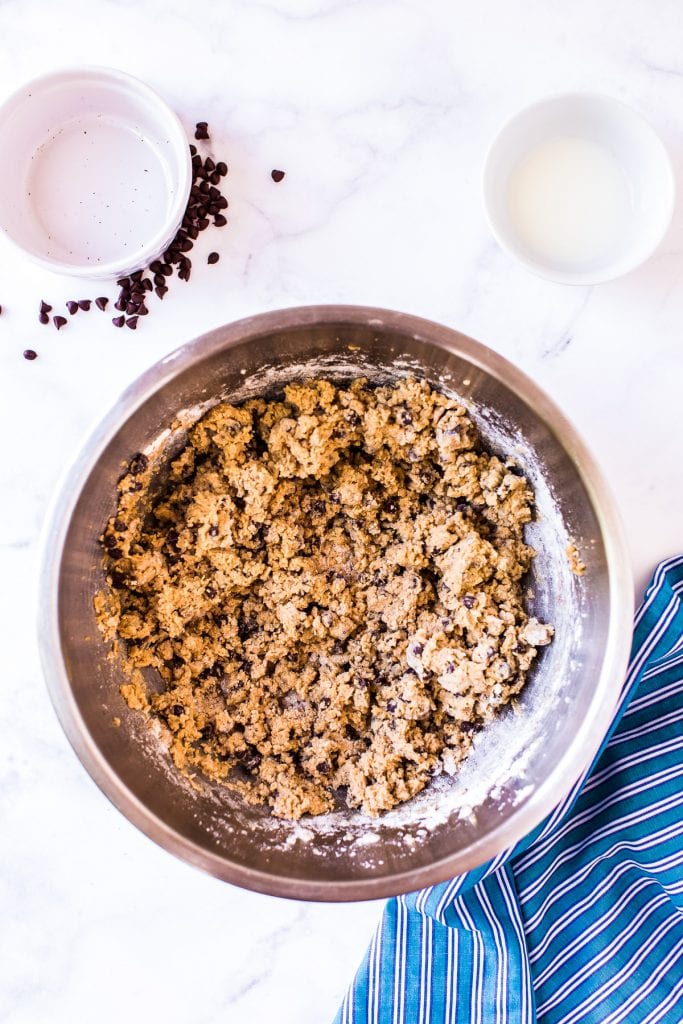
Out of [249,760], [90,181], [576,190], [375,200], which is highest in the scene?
[90,181]

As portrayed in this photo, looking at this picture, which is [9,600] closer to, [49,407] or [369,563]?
[49,407]

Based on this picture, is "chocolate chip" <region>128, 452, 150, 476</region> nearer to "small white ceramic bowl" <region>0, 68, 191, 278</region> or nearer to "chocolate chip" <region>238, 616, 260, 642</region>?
"chocolate chip" <region>238, 616, 260, 642</region>

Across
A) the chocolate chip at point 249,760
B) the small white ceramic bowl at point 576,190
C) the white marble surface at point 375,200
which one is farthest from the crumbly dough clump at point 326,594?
the small white ceramic bowl at point 576,190

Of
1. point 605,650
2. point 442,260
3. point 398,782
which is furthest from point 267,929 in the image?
point 442,260

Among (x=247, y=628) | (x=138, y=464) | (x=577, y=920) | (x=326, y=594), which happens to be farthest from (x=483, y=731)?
(x=138, y=464)

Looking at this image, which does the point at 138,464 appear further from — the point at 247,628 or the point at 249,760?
the point at 249,760
